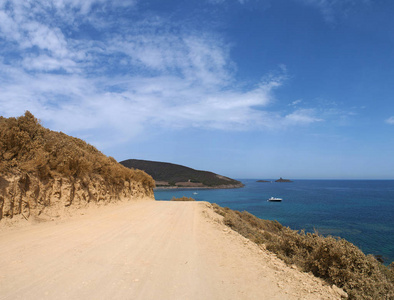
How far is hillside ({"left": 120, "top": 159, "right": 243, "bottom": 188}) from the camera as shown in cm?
10506

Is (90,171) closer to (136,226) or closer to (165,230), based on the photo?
(136,226)

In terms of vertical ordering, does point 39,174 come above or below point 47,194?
above

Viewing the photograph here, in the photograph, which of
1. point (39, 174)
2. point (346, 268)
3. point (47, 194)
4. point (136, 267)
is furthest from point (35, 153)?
point (346, 268)

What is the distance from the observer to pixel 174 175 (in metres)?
114

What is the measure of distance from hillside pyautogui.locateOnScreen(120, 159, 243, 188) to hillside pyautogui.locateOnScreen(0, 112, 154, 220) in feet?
294

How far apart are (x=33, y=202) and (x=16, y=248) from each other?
A: 9.03 ft

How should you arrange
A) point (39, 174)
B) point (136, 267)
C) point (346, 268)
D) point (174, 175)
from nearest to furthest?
point (136, 267)
point (346, 268)
point (39, 174)
point (174, 175)

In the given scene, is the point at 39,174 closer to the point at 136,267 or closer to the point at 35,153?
the point at 35,153

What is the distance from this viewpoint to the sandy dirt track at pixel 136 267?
154 inches

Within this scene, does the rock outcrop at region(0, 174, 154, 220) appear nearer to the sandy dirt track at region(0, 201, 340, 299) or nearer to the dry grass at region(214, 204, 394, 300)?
the sandy dirt track at region(0, 201, 340, 299)

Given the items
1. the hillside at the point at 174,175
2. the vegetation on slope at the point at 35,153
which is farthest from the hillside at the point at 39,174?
the hillside at the point at 174,175

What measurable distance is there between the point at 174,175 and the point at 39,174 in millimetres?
106493

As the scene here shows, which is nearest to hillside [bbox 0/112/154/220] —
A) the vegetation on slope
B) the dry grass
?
the vegetation on slope

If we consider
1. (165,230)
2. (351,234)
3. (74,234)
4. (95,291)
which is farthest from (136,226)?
(351,234)
